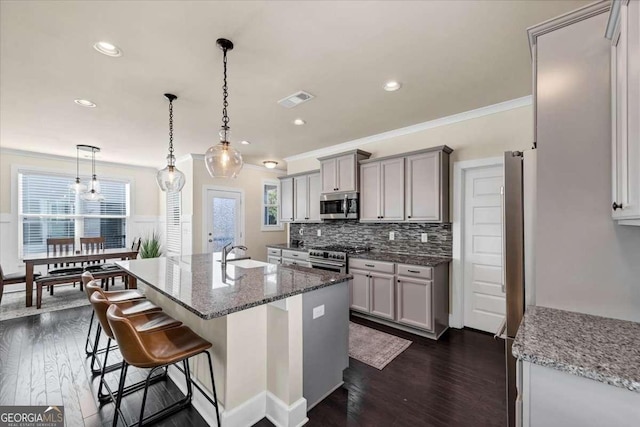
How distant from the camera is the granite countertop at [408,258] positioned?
10.6ft

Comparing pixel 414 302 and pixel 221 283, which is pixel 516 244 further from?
pixel 221 283

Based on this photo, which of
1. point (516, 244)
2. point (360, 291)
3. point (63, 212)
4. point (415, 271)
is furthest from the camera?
point (63, 212)

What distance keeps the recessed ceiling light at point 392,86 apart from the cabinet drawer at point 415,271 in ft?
6.44

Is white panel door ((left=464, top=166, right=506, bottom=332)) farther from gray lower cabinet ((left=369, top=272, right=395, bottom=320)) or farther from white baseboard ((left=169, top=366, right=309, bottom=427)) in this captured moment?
white baseboard ((left=169, top=366, right=309, bottom=427))

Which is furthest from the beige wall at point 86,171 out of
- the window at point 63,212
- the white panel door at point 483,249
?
the white panel door at point 483,249

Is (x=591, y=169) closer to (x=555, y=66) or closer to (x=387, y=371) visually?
(x=555, y=66)

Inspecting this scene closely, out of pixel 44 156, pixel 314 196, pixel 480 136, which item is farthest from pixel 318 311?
pixel 44 156

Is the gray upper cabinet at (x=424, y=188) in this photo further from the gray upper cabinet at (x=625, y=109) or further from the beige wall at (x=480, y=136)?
the gray upper cabinet at (x=625, y=109)

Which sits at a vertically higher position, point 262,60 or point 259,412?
point 262,60

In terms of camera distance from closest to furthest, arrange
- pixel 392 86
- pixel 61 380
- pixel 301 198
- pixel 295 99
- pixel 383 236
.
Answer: pixel 61 380 → pixel 392 86 → pixel 295 99 → pixel 383 236 → pixel 301 198

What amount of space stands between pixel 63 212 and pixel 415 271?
22.6ft

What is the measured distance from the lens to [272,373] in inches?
75.0

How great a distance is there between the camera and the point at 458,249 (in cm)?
347

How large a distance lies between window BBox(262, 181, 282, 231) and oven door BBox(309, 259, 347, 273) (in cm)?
269
